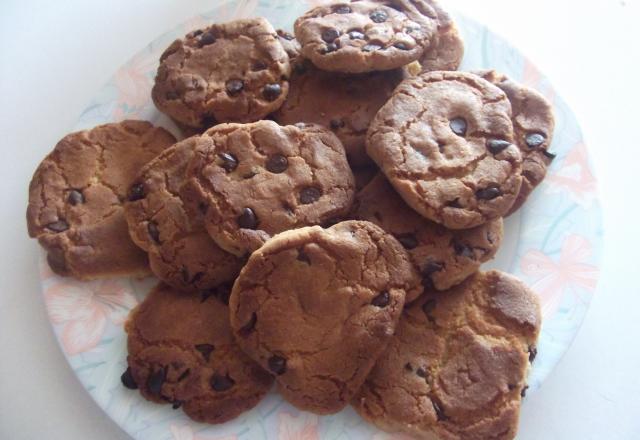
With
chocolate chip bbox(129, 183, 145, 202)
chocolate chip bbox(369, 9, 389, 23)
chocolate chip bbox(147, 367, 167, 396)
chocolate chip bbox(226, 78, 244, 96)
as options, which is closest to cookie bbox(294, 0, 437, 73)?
chocolate chip bbox(369, 9, 389, 23)

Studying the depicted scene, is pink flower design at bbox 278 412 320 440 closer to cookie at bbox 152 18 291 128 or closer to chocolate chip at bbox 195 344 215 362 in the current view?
chocolate chip at bbox 195 344 215 362

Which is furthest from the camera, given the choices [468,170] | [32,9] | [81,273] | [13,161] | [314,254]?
[32,9]

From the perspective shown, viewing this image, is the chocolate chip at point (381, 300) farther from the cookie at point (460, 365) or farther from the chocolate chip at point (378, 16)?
the chocolate chip at point (378, 16)

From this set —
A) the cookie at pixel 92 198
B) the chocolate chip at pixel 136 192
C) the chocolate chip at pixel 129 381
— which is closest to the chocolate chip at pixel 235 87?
the cookie at pixel 92 198

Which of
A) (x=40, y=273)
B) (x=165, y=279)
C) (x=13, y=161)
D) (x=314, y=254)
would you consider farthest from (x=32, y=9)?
(x=314, y=254)

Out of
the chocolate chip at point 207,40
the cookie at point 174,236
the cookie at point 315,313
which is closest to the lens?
the cookie at point 315,313

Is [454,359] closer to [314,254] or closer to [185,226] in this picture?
[314,254]

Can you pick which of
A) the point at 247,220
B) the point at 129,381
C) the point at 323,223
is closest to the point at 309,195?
the point at 323,223
